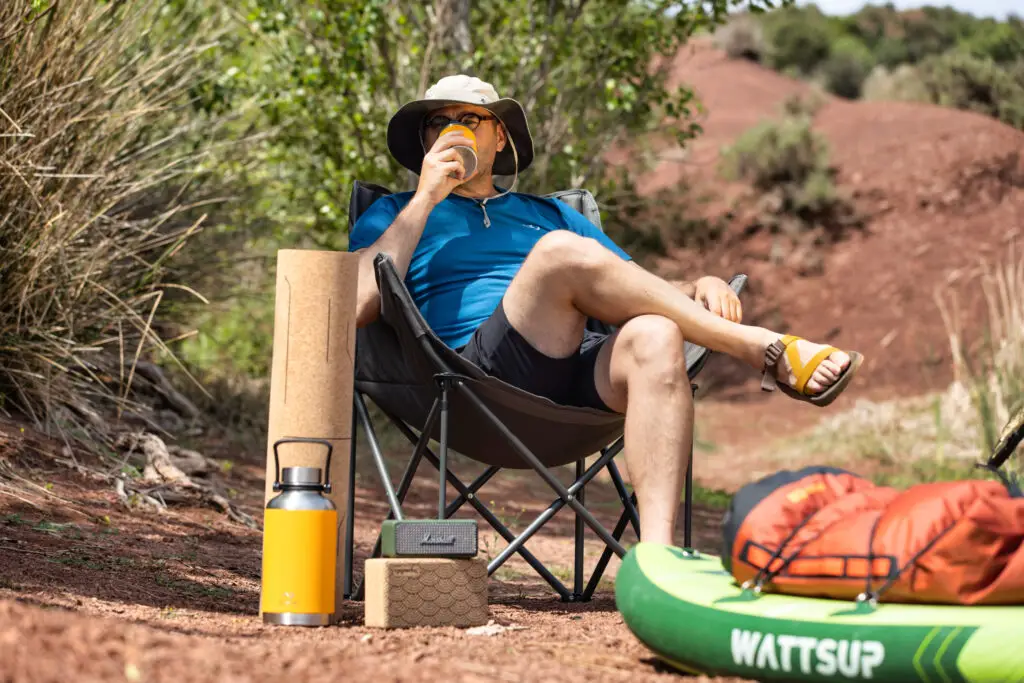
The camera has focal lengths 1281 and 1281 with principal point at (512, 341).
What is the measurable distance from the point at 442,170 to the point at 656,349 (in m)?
0.86

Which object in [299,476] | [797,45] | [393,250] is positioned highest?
[797,45]

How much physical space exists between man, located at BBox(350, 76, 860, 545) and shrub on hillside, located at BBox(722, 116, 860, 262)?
10.5 metres

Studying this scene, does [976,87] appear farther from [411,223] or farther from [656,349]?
[656,349]

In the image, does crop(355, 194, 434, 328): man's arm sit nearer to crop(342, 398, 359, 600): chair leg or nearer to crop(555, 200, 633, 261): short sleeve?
crop(342, 398, 359, 600): chair leg

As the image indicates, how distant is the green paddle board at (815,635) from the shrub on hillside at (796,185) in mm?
11788

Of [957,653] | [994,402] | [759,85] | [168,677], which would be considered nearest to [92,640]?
[168,677]

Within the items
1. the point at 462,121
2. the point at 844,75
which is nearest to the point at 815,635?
the point at 462,121

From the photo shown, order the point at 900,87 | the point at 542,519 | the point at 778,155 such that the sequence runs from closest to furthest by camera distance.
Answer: the point at 542,519
the point at 778,155
the point at 900,87

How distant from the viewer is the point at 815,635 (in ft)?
5.70

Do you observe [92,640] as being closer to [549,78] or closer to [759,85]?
[549,78]

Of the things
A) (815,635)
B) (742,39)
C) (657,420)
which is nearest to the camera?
(815,635)

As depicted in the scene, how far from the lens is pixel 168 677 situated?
58.2 inches

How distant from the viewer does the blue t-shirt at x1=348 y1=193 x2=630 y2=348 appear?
2.91 metres

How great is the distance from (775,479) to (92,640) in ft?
3.27
